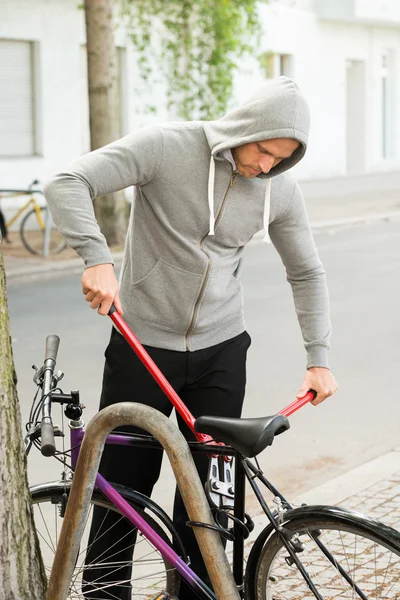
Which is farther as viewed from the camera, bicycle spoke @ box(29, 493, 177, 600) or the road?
the road

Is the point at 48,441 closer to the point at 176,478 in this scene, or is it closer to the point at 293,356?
the point at 176,478

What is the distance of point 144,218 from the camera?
348cm

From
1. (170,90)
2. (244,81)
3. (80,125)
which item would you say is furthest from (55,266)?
(244,81)

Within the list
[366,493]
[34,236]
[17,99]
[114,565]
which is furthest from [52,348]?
[17,99]

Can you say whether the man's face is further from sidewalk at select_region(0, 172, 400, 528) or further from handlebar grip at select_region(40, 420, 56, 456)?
sidewalk at select_region(0, 172, 400, 528)

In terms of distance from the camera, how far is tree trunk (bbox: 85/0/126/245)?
49.4 feet

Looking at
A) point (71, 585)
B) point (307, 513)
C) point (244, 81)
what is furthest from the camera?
point (244, 81)

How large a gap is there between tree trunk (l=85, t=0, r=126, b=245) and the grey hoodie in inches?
454

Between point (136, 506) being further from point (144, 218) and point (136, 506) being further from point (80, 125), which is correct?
point (80, 125)

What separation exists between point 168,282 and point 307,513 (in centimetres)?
89

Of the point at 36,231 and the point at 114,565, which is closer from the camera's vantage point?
the point at 114,565

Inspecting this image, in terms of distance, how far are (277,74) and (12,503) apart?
26.4 metres

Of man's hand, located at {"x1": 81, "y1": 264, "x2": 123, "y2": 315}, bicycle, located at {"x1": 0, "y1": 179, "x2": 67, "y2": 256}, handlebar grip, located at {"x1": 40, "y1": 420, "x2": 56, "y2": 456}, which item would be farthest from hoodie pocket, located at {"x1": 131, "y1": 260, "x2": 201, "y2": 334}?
bicycle, located at {"x1": 0, "y1": 179, "x2": 67, "y2": 256}

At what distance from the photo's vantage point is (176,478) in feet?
9.61
